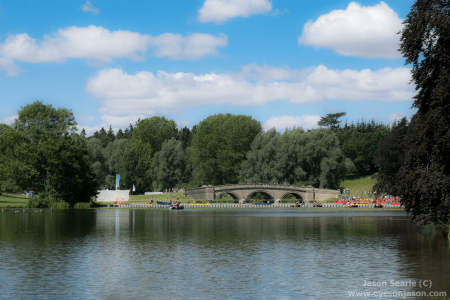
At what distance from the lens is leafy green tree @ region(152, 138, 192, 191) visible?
135m

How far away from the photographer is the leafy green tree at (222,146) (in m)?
127

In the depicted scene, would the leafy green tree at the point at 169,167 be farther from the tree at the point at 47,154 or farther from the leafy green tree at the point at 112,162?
the tree at the point at 47,154

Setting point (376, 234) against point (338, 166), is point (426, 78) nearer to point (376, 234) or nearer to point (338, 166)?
point (376, 234)

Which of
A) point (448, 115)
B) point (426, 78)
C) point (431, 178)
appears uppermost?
point (426, 78)

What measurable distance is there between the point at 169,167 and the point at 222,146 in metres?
17.0

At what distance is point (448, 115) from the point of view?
89.5ft

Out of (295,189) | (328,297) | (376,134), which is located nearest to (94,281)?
(328,297)

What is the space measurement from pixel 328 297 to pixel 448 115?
612 inches

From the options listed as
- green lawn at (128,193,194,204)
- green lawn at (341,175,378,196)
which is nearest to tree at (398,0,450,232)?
green lawn at (128,193,194,204)

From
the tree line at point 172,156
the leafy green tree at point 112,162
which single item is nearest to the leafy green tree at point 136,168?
the tree line at point 172,156

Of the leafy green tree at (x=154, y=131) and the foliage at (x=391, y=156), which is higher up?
the leafy green tree at (x=154, y=131)

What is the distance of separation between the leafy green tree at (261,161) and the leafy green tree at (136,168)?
31.9 metres

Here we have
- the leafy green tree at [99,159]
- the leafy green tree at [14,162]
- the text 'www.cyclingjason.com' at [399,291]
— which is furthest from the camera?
the leafy green tree at [99,159]

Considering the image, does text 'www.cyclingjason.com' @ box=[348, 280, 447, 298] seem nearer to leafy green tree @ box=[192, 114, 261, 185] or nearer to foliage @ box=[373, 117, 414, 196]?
foliage @ box=[373, 117, 414, 196]
